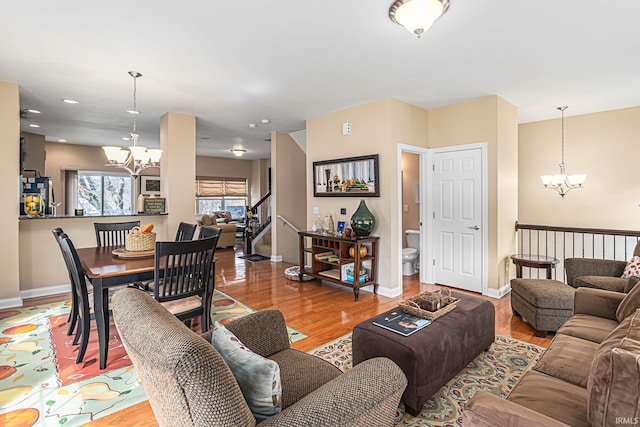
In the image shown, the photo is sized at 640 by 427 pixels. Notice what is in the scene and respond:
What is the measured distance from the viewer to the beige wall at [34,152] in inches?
251

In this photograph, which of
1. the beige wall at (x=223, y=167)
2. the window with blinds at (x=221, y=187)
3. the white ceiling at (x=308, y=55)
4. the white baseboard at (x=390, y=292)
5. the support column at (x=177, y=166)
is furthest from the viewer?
the window with blinds at (x=221, y=187)

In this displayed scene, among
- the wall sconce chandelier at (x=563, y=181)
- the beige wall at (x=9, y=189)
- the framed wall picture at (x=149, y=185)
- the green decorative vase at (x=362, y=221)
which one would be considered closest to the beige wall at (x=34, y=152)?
the framed wall picture at (x=149, y=185)

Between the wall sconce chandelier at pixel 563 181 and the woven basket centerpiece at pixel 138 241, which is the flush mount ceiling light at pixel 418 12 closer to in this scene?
the woven basket centerpiece at pixel 138 241

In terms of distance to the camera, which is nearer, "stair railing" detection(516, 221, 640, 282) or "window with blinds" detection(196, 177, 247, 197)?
"stair railing" detection(516, 221, 640, 282)

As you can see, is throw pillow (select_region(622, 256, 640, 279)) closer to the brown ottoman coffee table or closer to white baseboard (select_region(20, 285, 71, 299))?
the brown ottoman coffee table

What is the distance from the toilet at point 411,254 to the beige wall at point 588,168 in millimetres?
1889

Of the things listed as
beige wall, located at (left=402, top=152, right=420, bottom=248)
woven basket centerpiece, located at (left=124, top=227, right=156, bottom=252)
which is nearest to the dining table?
woven basket centerpiece, located at (left=124, top=227, right=156, bottom=252)

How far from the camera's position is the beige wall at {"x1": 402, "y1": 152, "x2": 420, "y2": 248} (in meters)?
5.99

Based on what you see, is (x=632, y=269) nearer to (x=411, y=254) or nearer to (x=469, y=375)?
(x=469, y=375)

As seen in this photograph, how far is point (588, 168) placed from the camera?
506cm

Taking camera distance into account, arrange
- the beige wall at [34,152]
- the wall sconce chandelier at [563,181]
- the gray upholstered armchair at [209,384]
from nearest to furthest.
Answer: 1. the gray upholstered armchair at [209,384]
2. the wall sconce chandelier at [563,181]
3. the beige wall at [34,152]

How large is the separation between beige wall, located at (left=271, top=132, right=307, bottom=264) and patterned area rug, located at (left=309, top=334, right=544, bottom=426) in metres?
3.78

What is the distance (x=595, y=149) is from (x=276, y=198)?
5.30m

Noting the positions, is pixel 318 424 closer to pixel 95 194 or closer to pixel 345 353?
pixel 345 353
